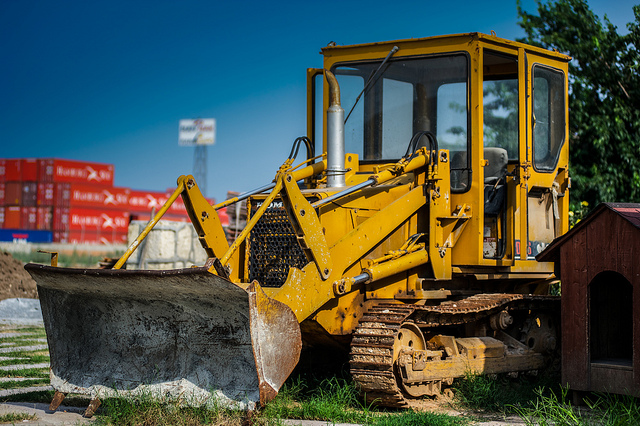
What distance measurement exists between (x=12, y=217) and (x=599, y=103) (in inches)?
1778

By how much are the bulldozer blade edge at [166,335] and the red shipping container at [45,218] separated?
47.1 m

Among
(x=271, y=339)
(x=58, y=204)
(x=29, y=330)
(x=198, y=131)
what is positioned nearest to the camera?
(x=271, y=339)

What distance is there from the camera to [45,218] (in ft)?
171

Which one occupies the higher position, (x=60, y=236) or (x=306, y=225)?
(x=60, y=236)

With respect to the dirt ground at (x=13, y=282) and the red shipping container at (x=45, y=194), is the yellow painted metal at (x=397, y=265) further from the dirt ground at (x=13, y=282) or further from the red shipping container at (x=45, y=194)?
the red shipping container at (x=45, y=194)

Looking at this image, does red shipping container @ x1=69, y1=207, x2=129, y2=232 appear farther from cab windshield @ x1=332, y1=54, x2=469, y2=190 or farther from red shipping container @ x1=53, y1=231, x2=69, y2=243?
cab windshield @ x1=332, y1=54, x2=469, y2=190

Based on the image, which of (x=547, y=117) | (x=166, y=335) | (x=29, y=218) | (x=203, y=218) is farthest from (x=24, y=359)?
(x=29, y=218)

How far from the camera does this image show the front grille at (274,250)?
7.56 meters

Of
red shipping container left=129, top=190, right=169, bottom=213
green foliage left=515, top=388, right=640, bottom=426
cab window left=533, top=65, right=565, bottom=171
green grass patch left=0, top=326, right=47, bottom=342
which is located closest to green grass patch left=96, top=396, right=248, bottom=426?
green foliage left=515, top=388, right=640, bottom=426

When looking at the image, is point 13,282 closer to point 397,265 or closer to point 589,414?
point 397,265

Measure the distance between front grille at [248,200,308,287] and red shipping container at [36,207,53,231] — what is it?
4703 centimetres

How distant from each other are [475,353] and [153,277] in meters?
3.44

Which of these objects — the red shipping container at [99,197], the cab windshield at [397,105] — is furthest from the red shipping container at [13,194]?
the cab windshield at [397,105]

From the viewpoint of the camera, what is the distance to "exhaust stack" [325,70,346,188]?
8.09 meters
